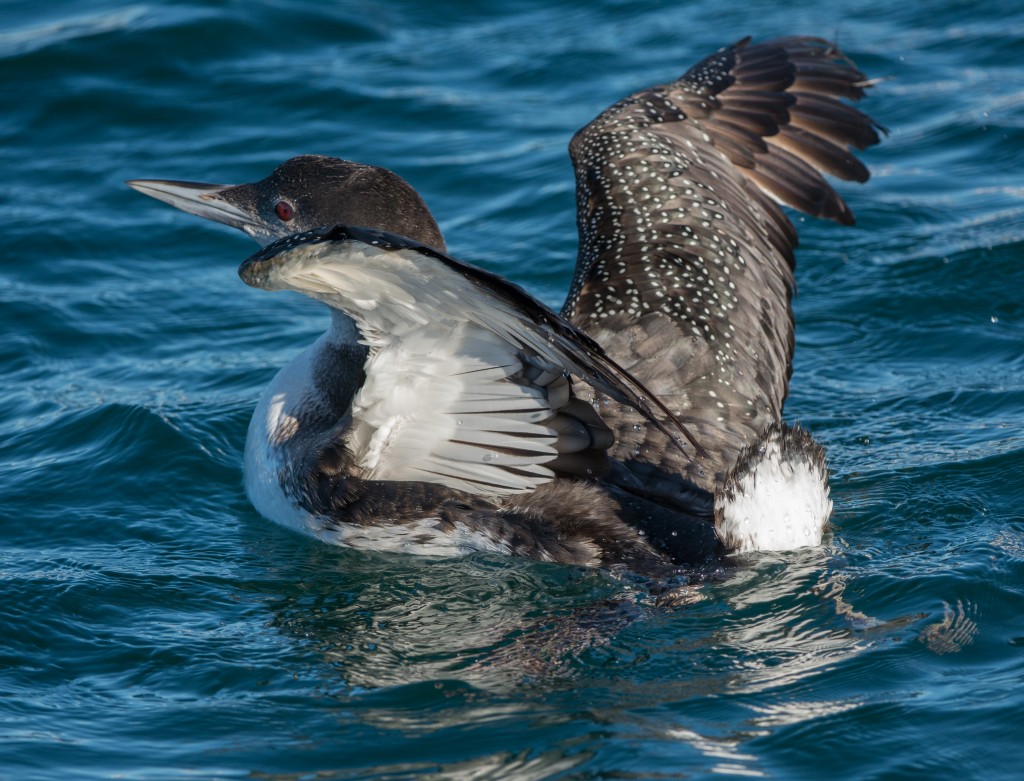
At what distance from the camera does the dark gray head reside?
4914mm

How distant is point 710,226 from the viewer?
218 inches

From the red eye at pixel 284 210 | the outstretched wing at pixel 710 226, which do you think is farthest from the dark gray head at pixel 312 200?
the outstretched wing at pixel 710 226

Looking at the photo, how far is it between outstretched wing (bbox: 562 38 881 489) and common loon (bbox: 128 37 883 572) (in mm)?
10

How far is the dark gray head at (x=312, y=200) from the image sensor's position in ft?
16.1

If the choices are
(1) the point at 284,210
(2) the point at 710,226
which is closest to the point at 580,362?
(1) the point at 284,210

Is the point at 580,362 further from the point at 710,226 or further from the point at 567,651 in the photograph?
the point at 710,226

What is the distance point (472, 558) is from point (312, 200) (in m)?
1.46

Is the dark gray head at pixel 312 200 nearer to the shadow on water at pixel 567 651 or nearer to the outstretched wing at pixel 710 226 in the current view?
the outstretched wing at pixel 710 226

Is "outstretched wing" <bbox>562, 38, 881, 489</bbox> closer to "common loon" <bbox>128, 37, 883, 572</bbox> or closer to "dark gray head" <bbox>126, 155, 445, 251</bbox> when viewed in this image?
"common loon" <bbox>128, 37, 883, 572</bbox>

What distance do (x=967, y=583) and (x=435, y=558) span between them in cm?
175

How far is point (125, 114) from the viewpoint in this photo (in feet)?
30.8

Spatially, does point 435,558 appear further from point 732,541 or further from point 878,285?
point 878,285

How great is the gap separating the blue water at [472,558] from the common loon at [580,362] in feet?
0.64

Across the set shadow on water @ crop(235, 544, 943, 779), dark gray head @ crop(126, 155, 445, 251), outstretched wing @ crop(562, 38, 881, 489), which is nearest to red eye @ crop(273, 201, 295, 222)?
dark gray head @ crop(126, 155, 445, 251)
